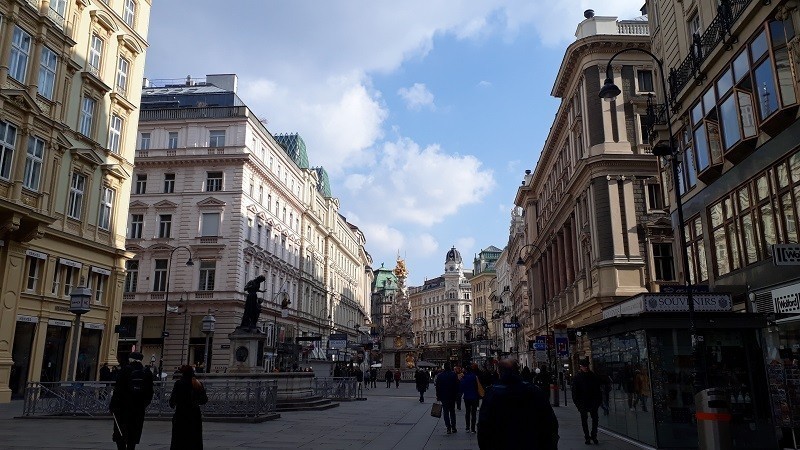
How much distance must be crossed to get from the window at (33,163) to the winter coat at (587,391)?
2351 centimetres

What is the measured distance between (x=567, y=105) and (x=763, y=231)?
28347 mm

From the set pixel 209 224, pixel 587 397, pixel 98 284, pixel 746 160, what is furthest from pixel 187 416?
pixel 209 224

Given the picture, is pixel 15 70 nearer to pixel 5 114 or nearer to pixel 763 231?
pixel 5 114

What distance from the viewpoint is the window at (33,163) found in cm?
2550

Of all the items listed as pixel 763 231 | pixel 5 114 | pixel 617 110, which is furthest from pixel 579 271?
pixel 5 114

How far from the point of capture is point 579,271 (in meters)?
40.2

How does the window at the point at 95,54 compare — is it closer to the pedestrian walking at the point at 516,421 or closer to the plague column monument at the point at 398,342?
the pedestrian walking at the point at 516,421

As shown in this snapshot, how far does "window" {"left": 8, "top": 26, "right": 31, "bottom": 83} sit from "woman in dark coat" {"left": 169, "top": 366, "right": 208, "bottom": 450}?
21246 mm

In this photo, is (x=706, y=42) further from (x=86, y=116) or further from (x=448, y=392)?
(x=86, y=116)

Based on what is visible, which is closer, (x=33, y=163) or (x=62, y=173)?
(x=33, y=163)

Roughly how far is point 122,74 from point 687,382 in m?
32.2

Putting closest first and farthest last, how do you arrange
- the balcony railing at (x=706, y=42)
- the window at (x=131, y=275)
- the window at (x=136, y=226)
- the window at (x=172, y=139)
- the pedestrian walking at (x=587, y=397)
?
the pedestrian walking at (x=587, y=397) < the balcony railing at (x=706, y=42) < the window at (x=131, y=275) < the window at (x=136, y=226) < the window at (x=172, y=139)

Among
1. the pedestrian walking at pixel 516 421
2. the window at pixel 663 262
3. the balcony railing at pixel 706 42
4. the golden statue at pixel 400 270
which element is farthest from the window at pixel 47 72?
the golden statue at pixel 400 270

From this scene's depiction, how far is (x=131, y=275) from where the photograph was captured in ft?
160
